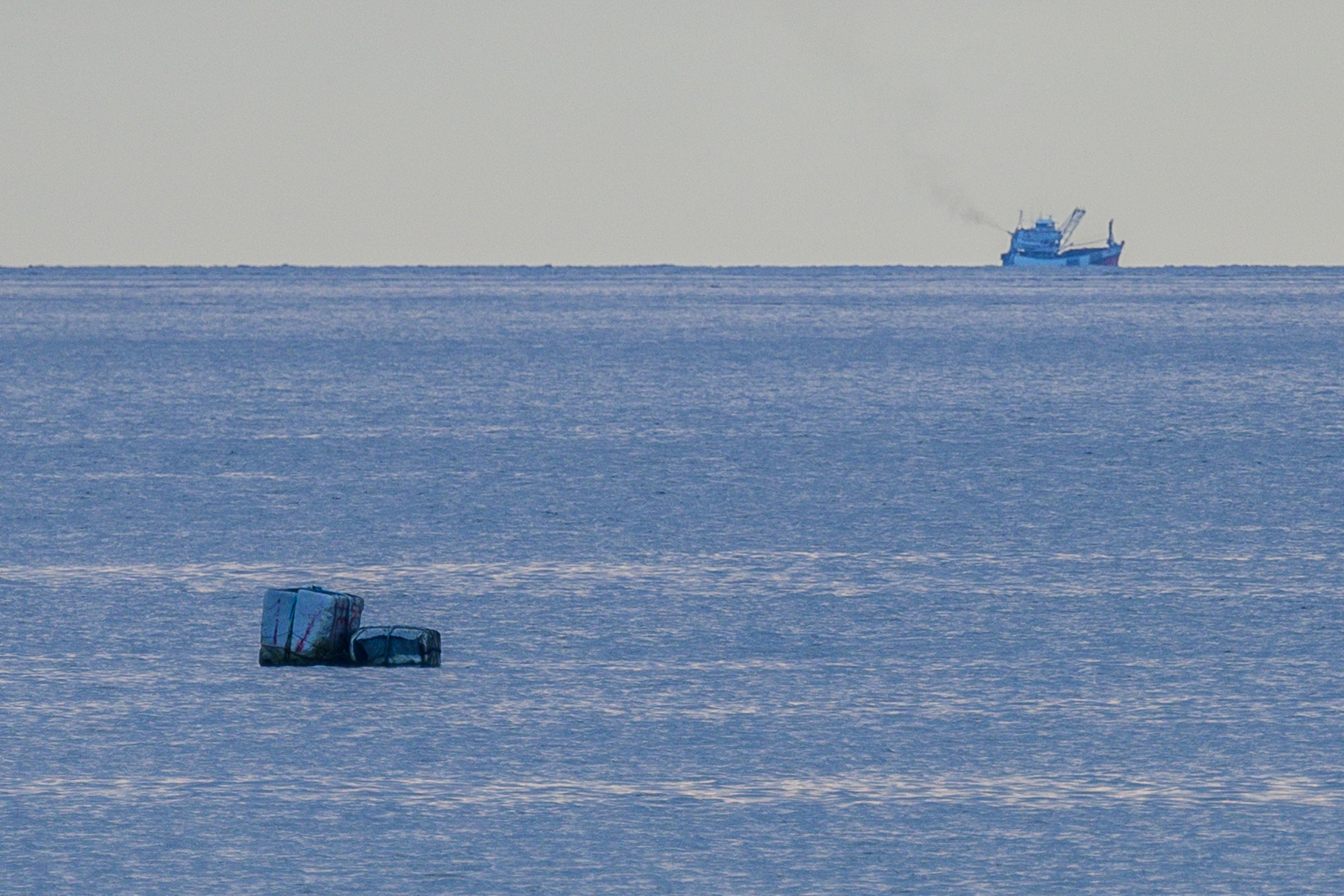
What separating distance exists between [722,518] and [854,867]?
12.0 metres

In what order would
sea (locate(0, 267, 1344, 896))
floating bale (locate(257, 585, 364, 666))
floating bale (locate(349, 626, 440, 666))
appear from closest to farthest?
sea (locate(0, 267, 1344, 896)), floating bale (locate(349, 626, 440, 666)), floating bale (locate(257, 585, 364, 666))

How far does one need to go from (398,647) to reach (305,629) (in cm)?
64

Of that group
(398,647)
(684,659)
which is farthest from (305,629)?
(684,659)

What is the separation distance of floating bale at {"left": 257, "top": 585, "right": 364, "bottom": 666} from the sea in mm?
149

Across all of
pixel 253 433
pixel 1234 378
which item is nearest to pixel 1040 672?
pixel 253 433

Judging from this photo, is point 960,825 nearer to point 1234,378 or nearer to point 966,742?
point 966,742

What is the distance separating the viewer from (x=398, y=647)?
13.6 m

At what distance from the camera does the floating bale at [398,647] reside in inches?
536

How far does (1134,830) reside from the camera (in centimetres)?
983

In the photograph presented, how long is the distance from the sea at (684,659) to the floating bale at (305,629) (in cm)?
15

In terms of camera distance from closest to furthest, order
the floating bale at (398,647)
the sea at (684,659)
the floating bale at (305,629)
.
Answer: the sea at (684,659)
the floating bale at (398,647)
the floating bale at (305,629)

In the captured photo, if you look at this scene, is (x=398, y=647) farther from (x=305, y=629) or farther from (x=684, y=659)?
(x=684, y=659)

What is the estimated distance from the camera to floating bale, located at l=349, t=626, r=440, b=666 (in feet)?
44.7

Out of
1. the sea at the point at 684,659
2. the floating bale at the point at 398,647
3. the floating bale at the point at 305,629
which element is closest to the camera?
the sea at the point at 684,659
